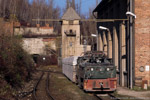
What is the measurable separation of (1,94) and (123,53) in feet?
35.4

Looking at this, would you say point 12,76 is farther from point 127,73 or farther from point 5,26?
point 127,73

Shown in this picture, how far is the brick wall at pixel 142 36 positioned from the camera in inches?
731

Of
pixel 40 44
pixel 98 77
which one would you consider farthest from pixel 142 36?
pixel 40 44

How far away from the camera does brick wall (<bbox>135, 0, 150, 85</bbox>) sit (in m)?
18.6

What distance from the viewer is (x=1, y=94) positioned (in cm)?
1424

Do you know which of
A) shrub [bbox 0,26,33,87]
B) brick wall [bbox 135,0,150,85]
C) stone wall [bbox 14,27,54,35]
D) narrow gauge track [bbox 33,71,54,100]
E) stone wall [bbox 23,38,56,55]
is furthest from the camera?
stone wall [bbox 14,27,54,35]

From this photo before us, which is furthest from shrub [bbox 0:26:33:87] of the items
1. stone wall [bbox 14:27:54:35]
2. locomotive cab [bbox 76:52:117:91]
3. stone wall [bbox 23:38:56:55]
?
stone wall [bbox 14:27:54:35]

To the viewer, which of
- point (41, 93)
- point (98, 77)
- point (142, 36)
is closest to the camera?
point (98, 77)

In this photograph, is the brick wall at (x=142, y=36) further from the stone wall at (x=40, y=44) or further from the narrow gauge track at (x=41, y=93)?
the stone wall at (x=40, y=44)

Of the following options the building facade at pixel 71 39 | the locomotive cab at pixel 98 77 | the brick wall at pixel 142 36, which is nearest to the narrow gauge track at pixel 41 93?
the locomotive cab at pixel 98 77

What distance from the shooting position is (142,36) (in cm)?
1869

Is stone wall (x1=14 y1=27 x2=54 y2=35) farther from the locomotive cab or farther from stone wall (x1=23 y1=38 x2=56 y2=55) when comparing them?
the locomotive cab

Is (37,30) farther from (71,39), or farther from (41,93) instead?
(41,93)

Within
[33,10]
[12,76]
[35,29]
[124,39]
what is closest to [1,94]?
[12,76]
